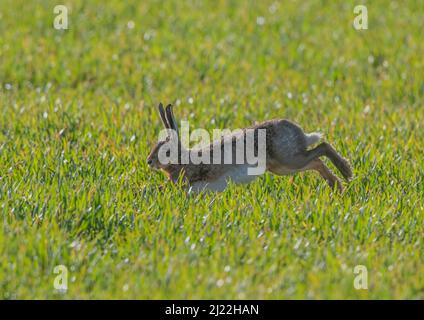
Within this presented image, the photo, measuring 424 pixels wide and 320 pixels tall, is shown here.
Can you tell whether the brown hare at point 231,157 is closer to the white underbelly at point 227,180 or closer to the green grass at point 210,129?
the white underbelly at point 227,180

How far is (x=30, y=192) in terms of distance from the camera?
21.4 ft

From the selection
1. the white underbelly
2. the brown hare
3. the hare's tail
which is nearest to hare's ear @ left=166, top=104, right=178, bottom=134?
the brown hare

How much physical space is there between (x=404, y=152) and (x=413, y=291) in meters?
3.11

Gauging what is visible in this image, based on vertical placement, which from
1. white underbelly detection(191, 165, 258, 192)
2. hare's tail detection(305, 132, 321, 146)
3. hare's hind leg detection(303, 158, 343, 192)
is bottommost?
white underbelly detection(191, 165, 258, 192)

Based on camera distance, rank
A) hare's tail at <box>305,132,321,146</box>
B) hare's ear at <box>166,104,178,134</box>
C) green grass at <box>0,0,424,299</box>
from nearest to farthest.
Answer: green grass at <box>0,0,424,299</box> → hare's ear at <box>166,104,178,134</box> → hare's tail at <box>305,132,321,146</box>

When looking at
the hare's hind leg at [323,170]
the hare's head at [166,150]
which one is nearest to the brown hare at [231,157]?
the hare's head at [166,150]

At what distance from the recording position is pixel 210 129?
882 centimetres

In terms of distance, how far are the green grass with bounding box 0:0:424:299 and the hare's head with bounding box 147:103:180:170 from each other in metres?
0.23

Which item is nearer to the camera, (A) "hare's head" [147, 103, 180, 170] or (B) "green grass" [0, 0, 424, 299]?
(B) "green grass" [0, 0, 424, 299]

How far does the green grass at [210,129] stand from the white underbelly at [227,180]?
219mm

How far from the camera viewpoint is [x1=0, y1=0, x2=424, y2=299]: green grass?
17.7 feet

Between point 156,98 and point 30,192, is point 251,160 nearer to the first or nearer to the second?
point 30,192

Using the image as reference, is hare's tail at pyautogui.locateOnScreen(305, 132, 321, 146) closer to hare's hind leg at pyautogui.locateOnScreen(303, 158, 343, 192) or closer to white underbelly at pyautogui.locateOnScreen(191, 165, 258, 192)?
hare's hind leg at pyautogui.locateOnScreen(303, 158, 343, 192)

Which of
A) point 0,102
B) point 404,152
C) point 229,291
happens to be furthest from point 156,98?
point 229,291
